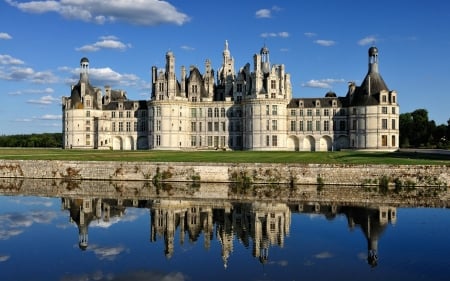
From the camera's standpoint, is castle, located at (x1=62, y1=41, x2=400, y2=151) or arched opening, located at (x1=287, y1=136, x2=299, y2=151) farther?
arched opening, located at (x1=287, y1=136, x2=299, y2=151)

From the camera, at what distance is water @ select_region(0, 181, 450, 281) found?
54.3 feet

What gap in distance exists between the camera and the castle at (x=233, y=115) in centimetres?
7438

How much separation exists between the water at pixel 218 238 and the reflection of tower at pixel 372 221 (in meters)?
0.05

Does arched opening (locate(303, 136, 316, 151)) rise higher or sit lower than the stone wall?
higher

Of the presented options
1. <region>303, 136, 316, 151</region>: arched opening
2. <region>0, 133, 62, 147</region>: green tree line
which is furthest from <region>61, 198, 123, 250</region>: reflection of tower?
<region>0, 133, 62, 147</region>: green tree line

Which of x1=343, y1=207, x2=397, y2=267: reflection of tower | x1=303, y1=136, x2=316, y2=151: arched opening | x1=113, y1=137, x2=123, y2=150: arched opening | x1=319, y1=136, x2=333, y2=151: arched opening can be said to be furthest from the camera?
x1=113, y1=137, x2=123, y2=150: arched opening

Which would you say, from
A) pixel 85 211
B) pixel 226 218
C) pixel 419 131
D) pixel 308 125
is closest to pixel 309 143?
pixel 308 125

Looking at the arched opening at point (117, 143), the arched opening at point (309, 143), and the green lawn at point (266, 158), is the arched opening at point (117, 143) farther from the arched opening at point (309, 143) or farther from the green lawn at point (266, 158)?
the green lawn at point (266, 158)

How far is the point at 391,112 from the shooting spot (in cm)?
7325

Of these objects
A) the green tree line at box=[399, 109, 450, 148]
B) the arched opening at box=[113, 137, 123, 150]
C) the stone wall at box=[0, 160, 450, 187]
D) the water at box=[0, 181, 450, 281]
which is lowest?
the water at box=[0, 181, 450, 281]

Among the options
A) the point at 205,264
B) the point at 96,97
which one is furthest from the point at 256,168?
the point at 96,97

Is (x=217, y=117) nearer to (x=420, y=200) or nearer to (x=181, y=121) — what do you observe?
(x=181, y=121)

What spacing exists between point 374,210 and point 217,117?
2176 inches

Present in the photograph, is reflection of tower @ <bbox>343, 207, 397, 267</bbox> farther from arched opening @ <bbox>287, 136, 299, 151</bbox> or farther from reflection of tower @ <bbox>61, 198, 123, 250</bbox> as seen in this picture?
arched opening @ <bbox>287, 136, 299, 151</bbox>
